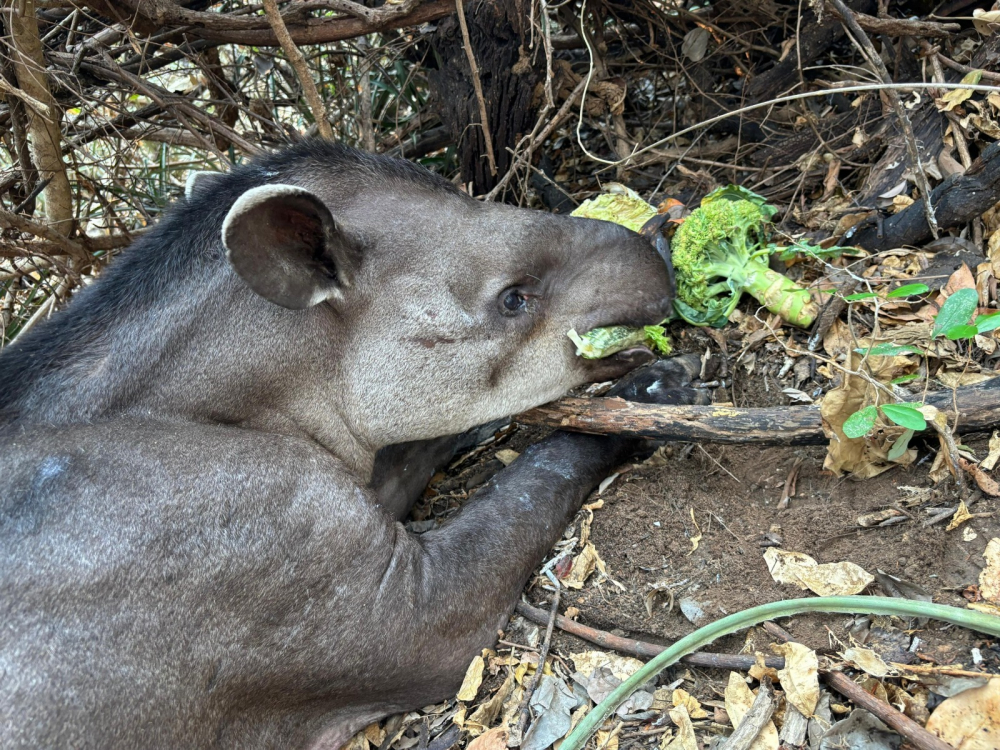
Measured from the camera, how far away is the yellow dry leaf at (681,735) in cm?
261

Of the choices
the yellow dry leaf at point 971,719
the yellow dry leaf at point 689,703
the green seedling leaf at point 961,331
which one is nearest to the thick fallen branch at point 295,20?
the green seedling leaf at point 961,331

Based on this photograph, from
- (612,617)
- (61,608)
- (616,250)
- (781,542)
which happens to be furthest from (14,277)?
(781,542)

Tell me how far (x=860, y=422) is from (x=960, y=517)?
48 centimetres

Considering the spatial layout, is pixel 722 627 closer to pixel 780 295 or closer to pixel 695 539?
pixel 695 539

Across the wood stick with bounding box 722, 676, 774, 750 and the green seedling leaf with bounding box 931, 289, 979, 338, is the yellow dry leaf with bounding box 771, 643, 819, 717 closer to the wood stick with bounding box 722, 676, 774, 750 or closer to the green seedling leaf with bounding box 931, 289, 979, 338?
the wood stick with bounding box 722, 676, 774, 750

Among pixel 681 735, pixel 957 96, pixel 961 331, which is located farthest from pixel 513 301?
pixel 957 96

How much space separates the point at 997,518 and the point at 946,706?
2.51 ft

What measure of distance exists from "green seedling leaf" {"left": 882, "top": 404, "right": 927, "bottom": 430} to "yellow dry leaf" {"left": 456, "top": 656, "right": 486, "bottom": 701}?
170 cm

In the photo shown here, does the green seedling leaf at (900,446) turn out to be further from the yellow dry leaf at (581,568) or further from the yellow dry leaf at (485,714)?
the yellow dry leaf at (485,714)

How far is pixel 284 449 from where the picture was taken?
3221mm

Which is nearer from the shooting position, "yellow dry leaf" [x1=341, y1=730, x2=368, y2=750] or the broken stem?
"yellow dry leaf" [x1=341, y1=730, x2=368, y2=750]

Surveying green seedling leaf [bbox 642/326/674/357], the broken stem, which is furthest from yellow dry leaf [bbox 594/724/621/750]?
the broken stem

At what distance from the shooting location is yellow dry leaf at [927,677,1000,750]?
7.30 ft

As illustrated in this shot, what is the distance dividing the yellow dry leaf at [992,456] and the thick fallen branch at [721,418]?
53mm
